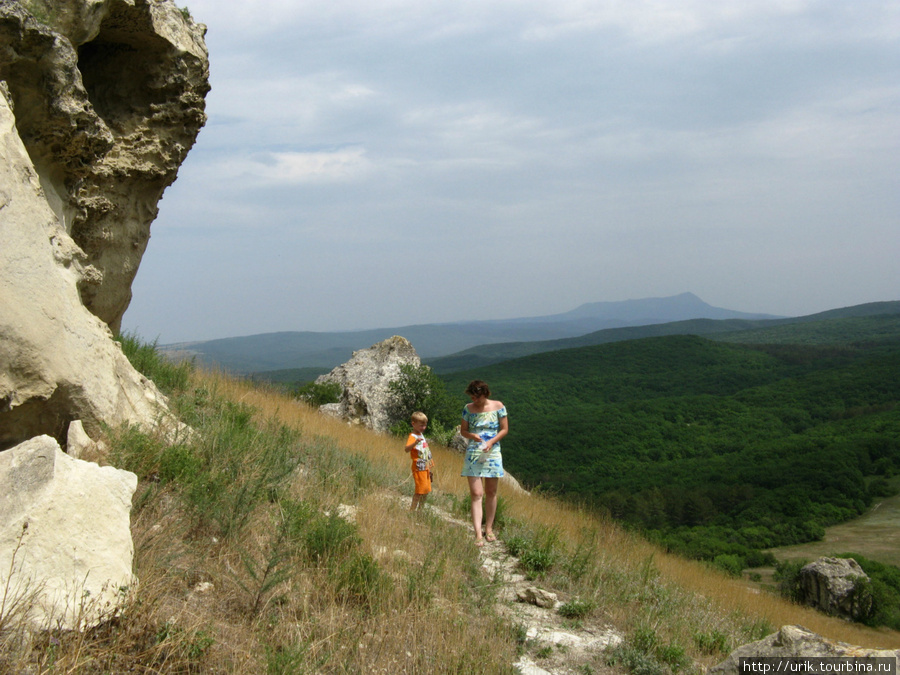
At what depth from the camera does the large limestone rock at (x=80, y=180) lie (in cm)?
427

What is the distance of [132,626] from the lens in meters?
2.88

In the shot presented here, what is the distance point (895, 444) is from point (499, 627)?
180 feet

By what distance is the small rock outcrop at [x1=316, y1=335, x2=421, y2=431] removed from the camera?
671 inches

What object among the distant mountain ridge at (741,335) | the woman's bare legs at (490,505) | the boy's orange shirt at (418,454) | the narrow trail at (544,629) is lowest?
the distant mountain ridge at (741,335)

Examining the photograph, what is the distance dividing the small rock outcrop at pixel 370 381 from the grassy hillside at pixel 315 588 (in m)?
9.74

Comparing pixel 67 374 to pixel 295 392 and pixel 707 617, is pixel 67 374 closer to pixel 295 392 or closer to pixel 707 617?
pixel 707 617

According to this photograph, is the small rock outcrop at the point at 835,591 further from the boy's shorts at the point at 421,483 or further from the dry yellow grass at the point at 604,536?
the boy's shorts at the point at 421,483

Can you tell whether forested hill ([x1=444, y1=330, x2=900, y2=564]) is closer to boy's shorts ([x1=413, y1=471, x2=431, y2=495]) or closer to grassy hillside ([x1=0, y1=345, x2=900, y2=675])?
boy's shorts ([x1=413, y1=471, x2=431, y2=495])

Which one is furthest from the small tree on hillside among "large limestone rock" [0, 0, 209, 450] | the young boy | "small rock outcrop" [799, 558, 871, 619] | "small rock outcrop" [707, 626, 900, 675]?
"small rock outcrop" [707, 626, 900, 675]

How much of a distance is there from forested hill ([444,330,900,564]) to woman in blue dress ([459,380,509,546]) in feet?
45.7

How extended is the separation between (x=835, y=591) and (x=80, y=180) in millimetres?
23500

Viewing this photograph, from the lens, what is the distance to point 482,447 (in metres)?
6.27

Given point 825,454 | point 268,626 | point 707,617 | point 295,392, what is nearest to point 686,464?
point 825,454

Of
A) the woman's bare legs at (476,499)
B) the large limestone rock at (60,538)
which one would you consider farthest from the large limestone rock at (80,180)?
the woman's bare legs at (476,499)
